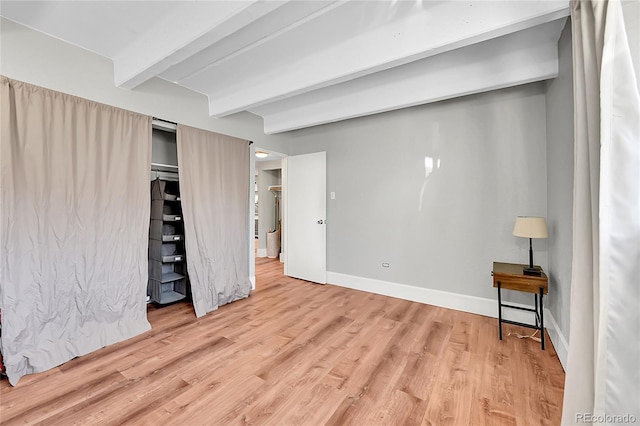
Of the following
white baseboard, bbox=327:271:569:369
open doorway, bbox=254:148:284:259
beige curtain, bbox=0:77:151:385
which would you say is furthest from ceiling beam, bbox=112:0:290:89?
open doorway, bbox=254:148:284:259

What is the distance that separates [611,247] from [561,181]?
145 cm

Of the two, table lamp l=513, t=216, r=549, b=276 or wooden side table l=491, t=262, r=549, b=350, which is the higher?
table lamp l=513, t=216, r=549, b=276

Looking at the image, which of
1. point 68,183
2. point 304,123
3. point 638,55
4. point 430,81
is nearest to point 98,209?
point 68,183

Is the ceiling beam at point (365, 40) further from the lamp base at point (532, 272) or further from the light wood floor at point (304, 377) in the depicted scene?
the light wood floor at point (304, 377)

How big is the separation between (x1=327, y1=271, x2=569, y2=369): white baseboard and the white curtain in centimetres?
116

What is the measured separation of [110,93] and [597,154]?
3751 millimetres

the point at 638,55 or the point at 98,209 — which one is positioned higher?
the point at 638,55

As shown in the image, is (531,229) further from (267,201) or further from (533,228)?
(267,201)

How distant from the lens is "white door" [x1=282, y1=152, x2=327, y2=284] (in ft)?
14.7

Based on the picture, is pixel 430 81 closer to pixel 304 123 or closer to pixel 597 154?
pixel 304 123

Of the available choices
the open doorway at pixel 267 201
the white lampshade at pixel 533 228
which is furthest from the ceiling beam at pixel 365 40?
the open doorway at pixel 267 201

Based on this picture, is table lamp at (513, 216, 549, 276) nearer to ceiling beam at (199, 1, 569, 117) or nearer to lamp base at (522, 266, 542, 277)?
lamp base at (522, 266, 542, 277)

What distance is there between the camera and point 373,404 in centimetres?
176

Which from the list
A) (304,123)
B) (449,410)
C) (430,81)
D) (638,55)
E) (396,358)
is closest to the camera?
(638,55)
